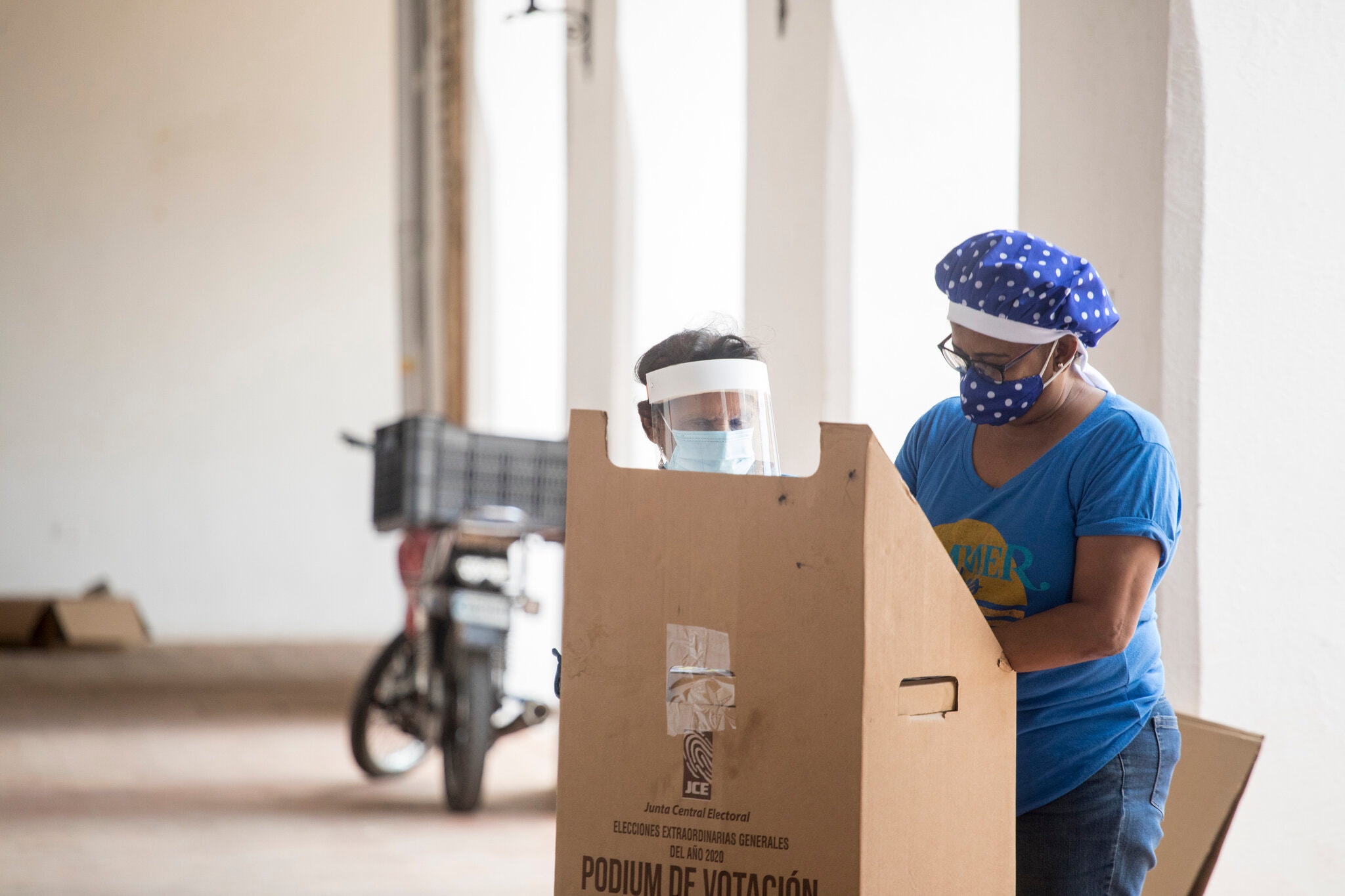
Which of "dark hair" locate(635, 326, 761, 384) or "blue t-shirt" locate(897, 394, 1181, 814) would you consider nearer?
"blue t-shirt" locate(897, 394, 1181, 814)

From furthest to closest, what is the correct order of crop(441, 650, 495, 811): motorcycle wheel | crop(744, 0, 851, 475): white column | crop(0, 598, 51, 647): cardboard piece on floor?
crop(0, 598, 51, 647): cardboard piece on floor → crop(441, 650, 495, 811): motorcycle wheel → crop(744, 0, 851, 475): white column

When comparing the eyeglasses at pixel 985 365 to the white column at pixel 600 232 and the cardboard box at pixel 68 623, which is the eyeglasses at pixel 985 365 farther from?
the cardboard box at pixel 68 623

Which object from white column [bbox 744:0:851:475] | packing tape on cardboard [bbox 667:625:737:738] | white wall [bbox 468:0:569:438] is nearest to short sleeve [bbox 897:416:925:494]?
packing tape on cardboard [bbox 667:625:737:738]

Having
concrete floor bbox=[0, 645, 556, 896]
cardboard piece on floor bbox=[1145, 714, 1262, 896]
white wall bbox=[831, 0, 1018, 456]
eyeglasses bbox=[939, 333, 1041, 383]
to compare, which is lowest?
concrete floor bbox=[0, 645, 556, 896]

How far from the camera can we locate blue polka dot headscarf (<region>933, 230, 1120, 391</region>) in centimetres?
160

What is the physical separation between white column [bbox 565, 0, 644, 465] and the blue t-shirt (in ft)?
10.4

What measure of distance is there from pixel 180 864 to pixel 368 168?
700cm

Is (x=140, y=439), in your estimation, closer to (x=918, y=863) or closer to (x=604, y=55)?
(x=604, y=55)

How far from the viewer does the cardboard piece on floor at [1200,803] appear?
195cm

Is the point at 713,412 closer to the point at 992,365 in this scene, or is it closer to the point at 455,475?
the point at 992,365

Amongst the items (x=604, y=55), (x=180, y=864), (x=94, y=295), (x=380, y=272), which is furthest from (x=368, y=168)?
(x=180, y=864)

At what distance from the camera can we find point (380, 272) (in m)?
9.88

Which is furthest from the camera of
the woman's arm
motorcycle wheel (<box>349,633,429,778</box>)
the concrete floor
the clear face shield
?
motorcycle wheel (<box>349,633,429,778</box>)

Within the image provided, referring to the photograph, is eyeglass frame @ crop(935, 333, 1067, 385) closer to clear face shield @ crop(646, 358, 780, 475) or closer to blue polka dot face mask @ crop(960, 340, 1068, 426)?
blue polka dot face mask @ crop(960, 340, 1068, 426)
